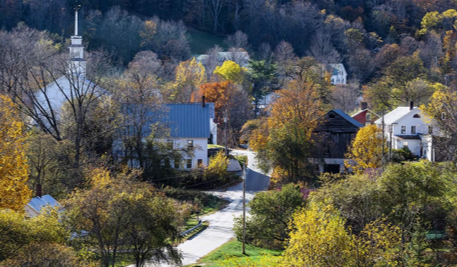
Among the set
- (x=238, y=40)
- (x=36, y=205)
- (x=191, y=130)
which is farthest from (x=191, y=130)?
(x=238, y=40)

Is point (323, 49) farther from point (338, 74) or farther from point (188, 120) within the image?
point (188, 120)

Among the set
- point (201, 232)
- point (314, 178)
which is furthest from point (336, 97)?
point (201, 232)

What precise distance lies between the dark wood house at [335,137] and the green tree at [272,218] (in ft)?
52.1

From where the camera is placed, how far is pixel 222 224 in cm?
3691

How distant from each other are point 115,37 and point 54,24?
1141 centimetres

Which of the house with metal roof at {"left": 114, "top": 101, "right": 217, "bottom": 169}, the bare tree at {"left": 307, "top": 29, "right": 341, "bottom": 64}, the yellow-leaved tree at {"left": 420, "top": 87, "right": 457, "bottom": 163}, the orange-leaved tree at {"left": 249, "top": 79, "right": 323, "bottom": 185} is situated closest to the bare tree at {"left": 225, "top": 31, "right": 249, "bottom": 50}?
the bare tree at {"left": 307, "top": 29, "right": 341, "bottom": 64}

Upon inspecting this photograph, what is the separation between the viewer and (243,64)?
9881 centimetres

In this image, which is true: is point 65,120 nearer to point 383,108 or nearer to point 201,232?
point 201,232

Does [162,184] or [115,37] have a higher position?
[115,37]

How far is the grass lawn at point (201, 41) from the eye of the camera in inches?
4316

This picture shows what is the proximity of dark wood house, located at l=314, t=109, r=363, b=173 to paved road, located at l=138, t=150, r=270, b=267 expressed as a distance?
471cm

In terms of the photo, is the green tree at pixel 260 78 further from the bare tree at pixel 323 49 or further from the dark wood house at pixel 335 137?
the dark wood house at pixel 335 137

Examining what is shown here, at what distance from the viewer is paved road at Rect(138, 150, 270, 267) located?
102ft

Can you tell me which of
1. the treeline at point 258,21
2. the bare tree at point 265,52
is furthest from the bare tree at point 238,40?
the bare tree at point 265,52
